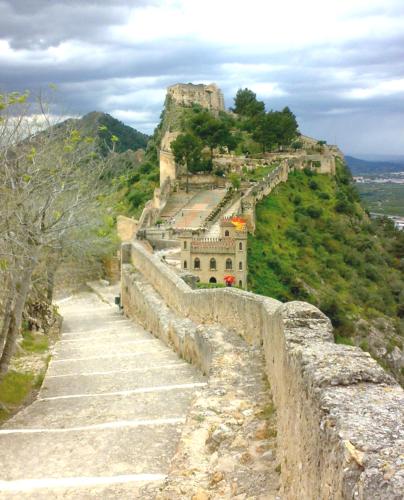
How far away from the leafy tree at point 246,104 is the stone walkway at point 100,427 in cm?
7163

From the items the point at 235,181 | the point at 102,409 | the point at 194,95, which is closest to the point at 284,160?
the point at 235,181

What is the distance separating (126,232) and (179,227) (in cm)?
465

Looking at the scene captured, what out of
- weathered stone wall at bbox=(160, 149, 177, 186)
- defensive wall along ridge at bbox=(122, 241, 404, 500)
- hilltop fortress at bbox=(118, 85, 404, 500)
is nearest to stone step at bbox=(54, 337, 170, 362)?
hilltop fortress at bbox=(118, 85, 404, 500)

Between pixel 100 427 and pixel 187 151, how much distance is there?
47.8 m

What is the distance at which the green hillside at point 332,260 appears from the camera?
133 ft

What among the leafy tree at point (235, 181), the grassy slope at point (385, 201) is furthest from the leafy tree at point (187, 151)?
the grassy slope at point (385, 201)

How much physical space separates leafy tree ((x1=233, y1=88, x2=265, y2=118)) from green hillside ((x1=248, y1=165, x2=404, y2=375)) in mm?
21390

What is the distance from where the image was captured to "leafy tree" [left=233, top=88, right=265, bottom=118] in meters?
83.2

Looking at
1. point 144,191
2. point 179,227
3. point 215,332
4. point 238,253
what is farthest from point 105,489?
point 144,191

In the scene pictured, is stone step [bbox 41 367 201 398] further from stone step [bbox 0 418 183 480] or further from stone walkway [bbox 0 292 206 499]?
stone step [bbox 0 418 183 480]

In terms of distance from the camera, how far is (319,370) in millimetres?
4625

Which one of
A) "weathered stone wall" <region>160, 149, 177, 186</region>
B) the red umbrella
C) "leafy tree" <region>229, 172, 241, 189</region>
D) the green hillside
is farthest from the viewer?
"weathered stone wall" <region>160, 149, 177, 186</region>

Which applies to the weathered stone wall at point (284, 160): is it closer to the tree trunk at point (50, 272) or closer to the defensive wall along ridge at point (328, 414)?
the tree trunk at point (50, 272)

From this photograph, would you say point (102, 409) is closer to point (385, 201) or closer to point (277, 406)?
point (277, 406)
